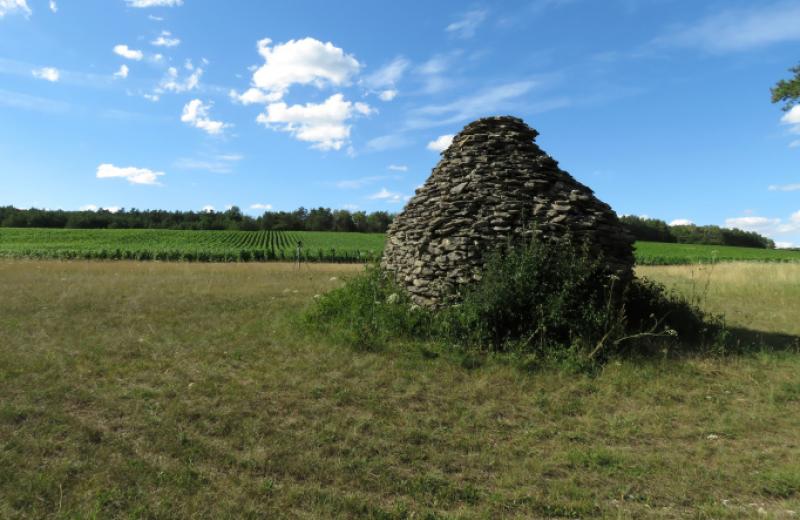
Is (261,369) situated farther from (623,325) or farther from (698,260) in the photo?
(698,260)

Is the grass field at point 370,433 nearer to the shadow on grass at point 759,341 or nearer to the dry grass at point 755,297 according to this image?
the shadow on grass at point 759,341

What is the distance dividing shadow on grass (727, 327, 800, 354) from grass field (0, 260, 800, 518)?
41 centimetres

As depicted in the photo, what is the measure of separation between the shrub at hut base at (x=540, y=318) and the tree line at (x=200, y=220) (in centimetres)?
7260

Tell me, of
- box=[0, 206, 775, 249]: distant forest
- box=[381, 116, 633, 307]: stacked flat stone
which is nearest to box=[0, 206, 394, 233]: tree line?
box=[0, 206, 775, 249]: distant forest

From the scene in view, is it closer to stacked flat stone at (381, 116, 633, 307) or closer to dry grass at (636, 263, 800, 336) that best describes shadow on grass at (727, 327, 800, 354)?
dry grass at (636, 263, 800, 336)

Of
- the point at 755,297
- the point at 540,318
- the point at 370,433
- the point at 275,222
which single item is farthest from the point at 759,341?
the point at 275,222

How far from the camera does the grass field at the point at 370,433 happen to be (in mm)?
3508

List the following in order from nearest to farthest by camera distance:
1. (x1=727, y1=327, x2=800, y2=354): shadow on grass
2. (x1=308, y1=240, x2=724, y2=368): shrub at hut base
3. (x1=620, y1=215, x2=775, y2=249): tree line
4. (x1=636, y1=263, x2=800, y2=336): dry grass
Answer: (x1=308, y1=240, x2=724, y2=368): shrub at hut base → (x1=727, y1=327, x2=800, y2=354): shadow on grass → (x1=636, y1=263, x2=800, y2=336): dry grass → (x1=620, y1=215, x2=775, y2=249): tree line

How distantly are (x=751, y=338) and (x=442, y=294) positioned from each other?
6.41 metres

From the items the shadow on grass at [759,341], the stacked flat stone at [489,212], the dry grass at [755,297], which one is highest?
the stacked flat stone at [489,212]

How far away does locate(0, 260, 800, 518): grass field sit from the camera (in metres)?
3.51

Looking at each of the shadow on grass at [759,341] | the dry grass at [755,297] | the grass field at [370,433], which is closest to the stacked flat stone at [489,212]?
the grass field at [370,433]

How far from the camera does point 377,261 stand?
11.4 meters

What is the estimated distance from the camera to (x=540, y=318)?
746 centimetres
